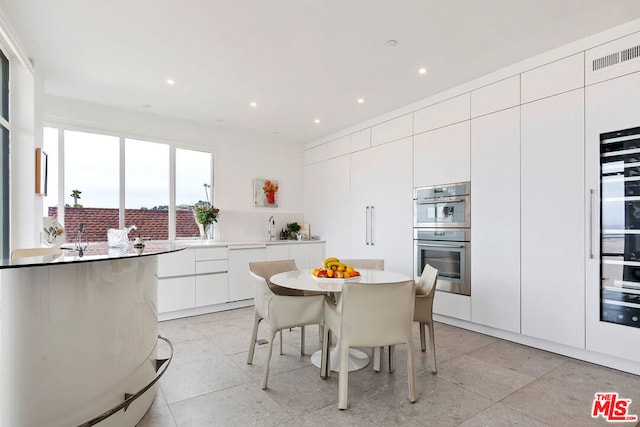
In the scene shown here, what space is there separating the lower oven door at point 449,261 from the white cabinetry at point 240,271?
253 cm

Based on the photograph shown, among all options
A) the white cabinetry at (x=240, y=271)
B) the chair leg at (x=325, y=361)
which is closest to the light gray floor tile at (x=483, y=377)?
the chair leg at (x=325, y=361)

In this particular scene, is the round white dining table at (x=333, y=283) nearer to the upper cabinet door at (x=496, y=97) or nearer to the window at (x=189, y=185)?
the upper cabinet door at (x=496, y=97)

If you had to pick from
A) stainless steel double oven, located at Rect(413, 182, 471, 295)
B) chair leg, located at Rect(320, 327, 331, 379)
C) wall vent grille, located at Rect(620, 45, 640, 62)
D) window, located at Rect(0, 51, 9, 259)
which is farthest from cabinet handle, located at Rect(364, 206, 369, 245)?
window, located at Rect(0, 51, 9, 259)

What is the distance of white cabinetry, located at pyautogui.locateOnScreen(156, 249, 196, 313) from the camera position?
4.21 metres

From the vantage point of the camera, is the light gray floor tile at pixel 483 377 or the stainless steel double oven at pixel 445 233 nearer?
the light gray floor tile at pixel 483 377

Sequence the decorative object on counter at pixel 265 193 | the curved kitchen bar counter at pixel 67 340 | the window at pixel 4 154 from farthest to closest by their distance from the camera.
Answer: the decorative object on counter at pixel 265 193 → the window at pixel 4 154 → the curved kitchen bar counter at pixel 67 340

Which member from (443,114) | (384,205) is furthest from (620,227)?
(384,205)

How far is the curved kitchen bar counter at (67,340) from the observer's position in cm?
147

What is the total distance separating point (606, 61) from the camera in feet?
9.02

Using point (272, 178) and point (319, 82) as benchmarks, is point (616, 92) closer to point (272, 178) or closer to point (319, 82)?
point (319, 82)

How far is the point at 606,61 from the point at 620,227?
4.70 ft

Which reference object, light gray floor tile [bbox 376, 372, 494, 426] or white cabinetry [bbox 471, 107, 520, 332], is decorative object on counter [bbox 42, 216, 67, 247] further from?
white cabinetry [bbox 471, 107, 520, 332]

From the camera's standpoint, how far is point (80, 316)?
1622 millimetres

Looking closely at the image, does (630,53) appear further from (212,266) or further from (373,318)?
(212,266)
